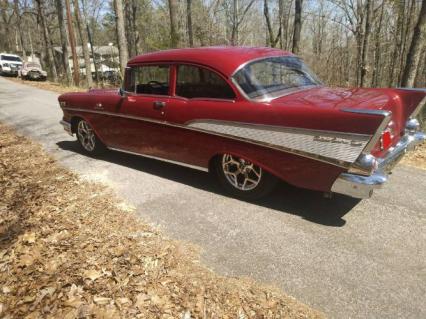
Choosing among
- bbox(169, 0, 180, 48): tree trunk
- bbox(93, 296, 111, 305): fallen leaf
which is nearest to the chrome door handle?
bbox(93, 296, 111, 305): fallen leaf

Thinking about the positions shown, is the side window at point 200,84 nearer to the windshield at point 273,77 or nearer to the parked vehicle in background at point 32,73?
the windshield at point 273,77

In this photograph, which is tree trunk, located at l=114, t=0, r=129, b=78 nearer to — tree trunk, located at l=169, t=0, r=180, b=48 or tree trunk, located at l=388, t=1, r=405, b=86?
tree trunk, located at l=169, t=0, r=180, b=48

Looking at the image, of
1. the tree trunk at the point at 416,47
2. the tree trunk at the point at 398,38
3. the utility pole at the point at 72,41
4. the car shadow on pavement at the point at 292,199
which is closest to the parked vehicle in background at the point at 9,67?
the utility pole at the point at 72,41

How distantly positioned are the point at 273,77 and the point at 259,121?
780 millimetres

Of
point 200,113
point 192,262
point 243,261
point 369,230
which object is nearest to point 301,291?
point 243,261

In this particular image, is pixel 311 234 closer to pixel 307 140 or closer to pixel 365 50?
pixel 307 140

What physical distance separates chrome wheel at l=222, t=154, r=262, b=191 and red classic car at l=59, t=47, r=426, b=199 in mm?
12

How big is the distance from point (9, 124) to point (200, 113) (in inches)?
297

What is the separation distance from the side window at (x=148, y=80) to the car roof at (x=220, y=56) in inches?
5.8

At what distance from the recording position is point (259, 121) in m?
3.71

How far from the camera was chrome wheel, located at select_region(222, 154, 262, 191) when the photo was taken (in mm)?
4035

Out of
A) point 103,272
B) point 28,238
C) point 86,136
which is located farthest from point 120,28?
point 103,272

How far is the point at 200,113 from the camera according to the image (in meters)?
4.24

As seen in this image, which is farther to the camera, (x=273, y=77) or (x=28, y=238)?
(x=273, y=77)
